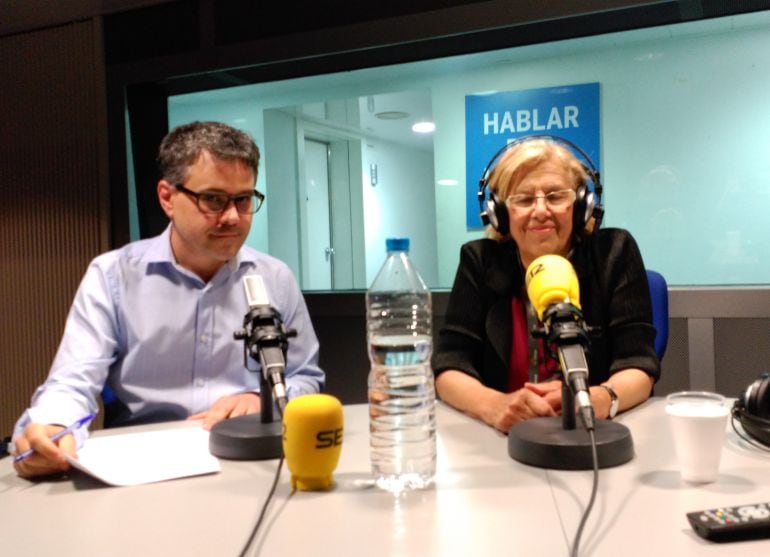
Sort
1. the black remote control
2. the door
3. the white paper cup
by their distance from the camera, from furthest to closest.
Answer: the door < the white paper cup < the black remote control

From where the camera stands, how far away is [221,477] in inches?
44.0

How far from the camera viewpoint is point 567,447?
108 cm

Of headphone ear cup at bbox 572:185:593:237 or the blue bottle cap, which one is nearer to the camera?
the blue bottle cap

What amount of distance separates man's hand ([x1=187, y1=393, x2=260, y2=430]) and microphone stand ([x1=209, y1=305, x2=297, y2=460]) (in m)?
0.10

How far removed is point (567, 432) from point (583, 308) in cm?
57

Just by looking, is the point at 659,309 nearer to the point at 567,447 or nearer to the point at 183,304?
the point at 567,447

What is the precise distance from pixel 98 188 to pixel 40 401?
7.30 ft

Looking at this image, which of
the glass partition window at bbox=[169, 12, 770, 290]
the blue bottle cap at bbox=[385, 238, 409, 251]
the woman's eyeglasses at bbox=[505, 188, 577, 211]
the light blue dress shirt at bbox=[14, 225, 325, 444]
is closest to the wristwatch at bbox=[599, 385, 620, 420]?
the woman's eyeglasses at bbox=[505, 188, 577, 211]

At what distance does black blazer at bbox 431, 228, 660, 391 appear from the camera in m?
1.60

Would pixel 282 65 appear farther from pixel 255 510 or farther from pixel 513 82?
pixel 255 510

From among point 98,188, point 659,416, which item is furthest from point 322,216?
point 659,416

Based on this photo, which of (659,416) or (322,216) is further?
(322,216)

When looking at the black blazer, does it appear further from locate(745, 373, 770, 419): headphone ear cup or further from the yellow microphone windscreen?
the yellow microphone windscreen

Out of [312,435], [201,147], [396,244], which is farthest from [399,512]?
[201,147]
